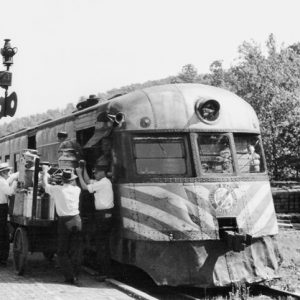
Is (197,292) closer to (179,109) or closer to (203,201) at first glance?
(203,201)

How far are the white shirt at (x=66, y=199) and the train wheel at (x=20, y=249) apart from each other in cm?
111

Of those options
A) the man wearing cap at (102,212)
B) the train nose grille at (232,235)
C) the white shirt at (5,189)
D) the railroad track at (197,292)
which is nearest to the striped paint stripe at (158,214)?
the man wearing cap at (102,212)

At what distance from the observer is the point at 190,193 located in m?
8.70

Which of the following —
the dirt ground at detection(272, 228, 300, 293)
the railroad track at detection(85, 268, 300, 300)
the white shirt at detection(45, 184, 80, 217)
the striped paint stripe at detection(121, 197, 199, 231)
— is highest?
the white shirt at detection(45, 184, 80, 217)

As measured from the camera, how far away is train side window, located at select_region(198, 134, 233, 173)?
29.4ft

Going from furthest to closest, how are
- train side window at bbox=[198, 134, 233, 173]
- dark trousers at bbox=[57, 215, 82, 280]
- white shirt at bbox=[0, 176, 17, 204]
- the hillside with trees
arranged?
the hillside with trees
white shirt at bbox=[0, 176, 17, 204]
train side window at bbox=[198, 134, 233, 173]
dark trousers at bbox=[57, 215, 82, 280]

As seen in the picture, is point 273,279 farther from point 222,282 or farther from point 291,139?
point 291,139

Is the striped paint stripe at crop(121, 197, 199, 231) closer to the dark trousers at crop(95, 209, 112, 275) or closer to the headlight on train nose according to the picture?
the dark trousers at crop(95, 209, 112, 275)

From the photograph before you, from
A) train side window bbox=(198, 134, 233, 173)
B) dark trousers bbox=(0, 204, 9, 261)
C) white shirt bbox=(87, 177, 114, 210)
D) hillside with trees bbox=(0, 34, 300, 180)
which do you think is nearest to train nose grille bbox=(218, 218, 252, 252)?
train side window bbox=(198, 134, 233, 173)

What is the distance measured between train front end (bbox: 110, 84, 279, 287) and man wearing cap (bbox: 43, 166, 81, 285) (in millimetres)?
663

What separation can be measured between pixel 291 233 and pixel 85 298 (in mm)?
9330

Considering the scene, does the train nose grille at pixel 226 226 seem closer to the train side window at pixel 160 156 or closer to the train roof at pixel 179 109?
the train side window at pixel 160 156

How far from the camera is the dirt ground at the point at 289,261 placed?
955cm

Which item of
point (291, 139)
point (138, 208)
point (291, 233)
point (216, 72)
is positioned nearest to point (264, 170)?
point (138, 208)
